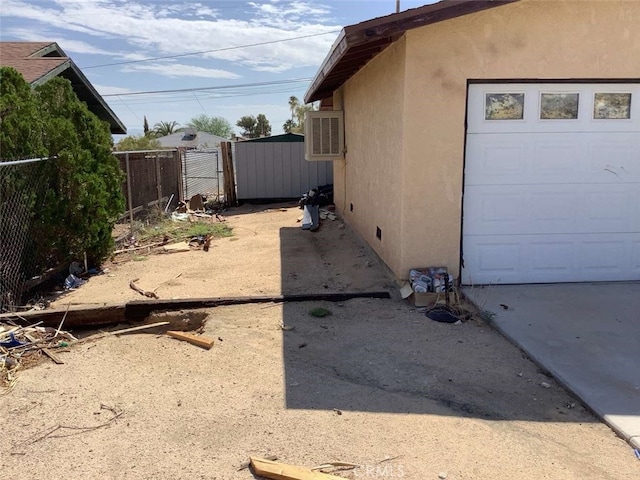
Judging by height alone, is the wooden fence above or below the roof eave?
below

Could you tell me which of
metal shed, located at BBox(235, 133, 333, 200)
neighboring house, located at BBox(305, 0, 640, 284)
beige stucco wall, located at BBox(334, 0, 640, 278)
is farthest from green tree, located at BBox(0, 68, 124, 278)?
metal shed, located at BBox(235, 133, 333, 200)

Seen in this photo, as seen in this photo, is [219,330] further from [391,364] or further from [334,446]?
[334,446]

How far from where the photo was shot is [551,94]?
20.2ft

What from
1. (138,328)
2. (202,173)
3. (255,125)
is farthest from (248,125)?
(138,328)

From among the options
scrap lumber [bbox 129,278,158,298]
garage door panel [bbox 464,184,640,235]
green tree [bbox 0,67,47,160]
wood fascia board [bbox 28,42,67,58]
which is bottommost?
scrap lumber [bbox 129,278,158,298]

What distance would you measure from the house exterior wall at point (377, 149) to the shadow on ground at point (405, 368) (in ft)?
3.55

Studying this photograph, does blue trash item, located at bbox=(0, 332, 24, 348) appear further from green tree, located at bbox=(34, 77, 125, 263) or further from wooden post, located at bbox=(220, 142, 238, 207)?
wooden post, located at bbox=(220, 142, 238, 207)

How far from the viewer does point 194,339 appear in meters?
4.99

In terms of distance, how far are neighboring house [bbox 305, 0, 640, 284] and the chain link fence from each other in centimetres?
405

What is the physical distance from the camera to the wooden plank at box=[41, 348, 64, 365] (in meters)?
4.60

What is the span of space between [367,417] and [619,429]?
5.23 ft

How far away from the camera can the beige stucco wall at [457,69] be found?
588cm

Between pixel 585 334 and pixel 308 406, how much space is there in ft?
9.12

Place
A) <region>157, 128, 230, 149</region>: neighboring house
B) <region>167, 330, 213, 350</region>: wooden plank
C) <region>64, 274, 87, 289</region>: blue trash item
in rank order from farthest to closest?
<region>157, 128, 230, 149</region>: neighboring house
<region>64, 274, 87, 289</region>: blue trash item
<region>167, 330, 213, 350</region>: wooden plank
